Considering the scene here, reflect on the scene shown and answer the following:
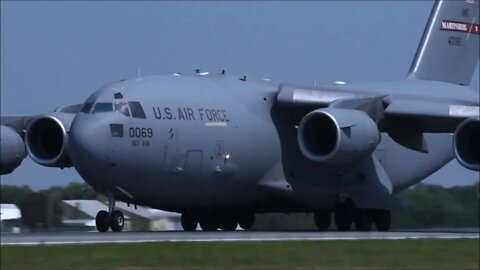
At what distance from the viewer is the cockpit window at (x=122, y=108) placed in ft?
93.4

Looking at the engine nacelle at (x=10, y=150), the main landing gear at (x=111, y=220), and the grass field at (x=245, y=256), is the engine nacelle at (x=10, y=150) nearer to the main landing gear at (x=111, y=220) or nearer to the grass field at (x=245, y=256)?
the main landing gear at (x=111, y=220)

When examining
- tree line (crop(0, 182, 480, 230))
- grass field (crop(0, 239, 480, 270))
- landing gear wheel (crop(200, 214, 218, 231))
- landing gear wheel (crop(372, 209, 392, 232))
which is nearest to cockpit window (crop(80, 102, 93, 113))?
tree line (crop(0, 182, 480, 230))

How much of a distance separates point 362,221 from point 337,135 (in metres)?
3.63

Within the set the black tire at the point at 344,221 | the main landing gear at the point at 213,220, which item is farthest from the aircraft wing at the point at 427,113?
the main landing gear at the point at 213,220

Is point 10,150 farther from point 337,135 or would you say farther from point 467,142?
point 467,142

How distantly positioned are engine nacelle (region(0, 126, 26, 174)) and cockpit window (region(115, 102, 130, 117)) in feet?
10.3

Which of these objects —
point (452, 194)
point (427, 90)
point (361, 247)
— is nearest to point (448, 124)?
point (427, 90)

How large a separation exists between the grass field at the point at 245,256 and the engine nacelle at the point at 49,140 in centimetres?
922

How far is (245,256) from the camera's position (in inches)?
744

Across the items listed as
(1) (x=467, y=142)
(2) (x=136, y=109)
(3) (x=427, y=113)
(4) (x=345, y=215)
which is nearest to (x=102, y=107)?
(2) (x=136, y=109)

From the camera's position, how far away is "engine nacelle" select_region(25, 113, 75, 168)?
3011 centimetres

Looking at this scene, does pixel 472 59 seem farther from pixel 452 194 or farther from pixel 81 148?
pixel 81 148

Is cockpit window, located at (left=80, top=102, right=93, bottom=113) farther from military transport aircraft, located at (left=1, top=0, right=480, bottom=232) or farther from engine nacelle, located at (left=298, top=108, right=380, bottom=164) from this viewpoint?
engine nacelle, located at (left=298, top=108, right=380, bottom=164)

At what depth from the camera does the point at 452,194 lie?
41.1 meters
